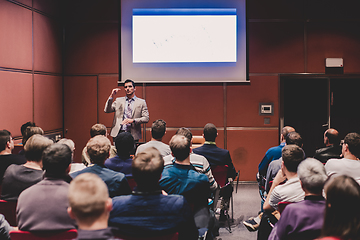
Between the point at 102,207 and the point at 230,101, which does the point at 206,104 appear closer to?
the point at 230,101

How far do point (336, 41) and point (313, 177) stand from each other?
4.99 m

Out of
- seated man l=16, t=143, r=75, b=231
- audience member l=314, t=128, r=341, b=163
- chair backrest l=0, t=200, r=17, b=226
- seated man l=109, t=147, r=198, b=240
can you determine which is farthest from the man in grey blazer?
seated man l=109, t=147, r=198, b=240

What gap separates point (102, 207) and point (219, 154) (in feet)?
7.61

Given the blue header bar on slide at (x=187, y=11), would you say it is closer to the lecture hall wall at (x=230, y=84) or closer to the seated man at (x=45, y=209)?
the lecture hall wall at (x=230, y=84)

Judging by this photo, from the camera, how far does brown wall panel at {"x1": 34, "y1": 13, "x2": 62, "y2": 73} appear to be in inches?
200

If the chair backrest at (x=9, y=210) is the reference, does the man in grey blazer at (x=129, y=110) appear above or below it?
above

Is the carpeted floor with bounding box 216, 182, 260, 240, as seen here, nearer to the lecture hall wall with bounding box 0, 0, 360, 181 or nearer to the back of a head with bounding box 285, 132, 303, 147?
the lecture hall wall with bounding box 0, 0, 360, 181

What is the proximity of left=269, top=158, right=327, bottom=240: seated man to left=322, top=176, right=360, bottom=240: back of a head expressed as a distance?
426mm

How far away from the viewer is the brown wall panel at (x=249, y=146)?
235 inches

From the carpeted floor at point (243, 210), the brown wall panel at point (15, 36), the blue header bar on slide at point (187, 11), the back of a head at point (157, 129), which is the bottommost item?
the carpeted floor at point (243, 210)

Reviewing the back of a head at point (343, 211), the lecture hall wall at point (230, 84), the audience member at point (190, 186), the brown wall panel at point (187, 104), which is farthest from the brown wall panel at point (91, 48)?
the back of a head at point (343, 211)

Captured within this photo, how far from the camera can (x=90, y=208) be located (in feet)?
3.92

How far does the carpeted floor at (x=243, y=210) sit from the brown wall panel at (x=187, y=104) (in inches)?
52.0

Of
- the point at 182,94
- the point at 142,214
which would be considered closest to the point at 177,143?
the point at 142,214
